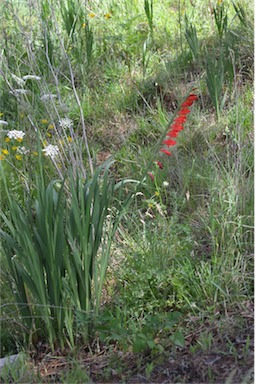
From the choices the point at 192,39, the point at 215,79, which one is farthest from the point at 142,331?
the point at 192,39

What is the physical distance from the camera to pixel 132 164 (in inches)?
169

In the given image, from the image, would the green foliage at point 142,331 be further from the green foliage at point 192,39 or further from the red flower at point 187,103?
the green foliage at point 192,39

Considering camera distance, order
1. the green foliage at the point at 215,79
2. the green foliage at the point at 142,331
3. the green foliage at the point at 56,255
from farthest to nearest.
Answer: the green foliage at the point at 215,79 < the green foliage at the point at 56,255 < the green foliage at the point at 142,331

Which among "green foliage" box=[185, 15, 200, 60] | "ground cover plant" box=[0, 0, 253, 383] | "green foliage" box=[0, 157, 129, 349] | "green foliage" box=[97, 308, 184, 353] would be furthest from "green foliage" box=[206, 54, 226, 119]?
"green foliage" box=[97, 308, 184, 353]

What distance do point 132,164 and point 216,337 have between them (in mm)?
1766

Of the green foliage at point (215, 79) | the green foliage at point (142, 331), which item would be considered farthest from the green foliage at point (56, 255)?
the green foliage at point (215, 79)

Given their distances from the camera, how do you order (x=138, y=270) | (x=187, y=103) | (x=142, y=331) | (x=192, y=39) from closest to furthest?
(x=142, y=331)
(x=187, y=103)
(x=138, y=270)
(x=192, y=39)

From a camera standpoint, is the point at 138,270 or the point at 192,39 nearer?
the point at 138,270

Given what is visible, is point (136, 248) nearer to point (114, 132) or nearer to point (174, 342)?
point (174, 342)

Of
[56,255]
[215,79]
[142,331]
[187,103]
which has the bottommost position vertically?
[142,331]

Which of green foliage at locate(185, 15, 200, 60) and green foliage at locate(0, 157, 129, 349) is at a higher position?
green foliage at locate(185, 15, 200, 60)

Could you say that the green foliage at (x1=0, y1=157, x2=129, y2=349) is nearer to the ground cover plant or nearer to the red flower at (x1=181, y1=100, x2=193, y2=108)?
the ground cover plant

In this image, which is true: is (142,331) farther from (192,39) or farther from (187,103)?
(192,39)

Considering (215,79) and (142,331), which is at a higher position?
(215,79)
